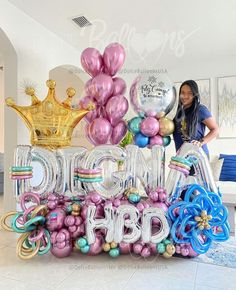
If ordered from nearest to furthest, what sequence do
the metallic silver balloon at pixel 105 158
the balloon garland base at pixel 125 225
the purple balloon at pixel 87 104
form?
the balloon garland base at pixel 125 225
the metallic silver balloon at pixel 105 158
the purple balloon at pixel 87 104

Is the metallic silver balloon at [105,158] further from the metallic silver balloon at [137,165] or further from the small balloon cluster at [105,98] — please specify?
the small balloon cluster at [105,98]

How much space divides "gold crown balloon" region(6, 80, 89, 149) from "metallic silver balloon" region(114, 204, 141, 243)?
664 millimetres

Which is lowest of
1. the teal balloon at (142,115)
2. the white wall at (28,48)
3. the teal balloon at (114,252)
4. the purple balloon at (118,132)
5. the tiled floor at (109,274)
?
the tiled floor at (109,274)

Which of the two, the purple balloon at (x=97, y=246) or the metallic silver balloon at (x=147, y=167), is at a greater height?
the metallic silver balloon at (x=147, y=167)

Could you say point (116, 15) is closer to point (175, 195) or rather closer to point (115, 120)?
point (115, 120)

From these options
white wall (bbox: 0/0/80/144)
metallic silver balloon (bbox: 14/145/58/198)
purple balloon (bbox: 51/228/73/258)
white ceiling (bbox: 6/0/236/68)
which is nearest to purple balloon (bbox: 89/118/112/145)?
metallic silver balloon (bbox: 14/145/58/198)

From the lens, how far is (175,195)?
1.62 meters

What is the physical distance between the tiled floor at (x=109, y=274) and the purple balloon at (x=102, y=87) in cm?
112

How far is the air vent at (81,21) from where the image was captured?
2615 mm

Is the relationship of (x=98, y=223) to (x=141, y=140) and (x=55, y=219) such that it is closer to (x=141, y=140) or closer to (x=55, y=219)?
(x=55, y=219)

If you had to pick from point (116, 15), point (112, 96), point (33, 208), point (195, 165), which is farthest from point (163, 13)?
point (33, 208)

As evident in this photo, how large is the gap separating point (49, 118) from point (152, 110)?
734mm

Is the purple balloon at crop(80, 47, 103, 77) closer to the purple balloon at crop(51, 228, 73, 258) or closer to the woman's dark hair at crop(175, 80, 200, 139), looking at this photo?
the woman's dark hair at crop(175, 80, 200, 139)

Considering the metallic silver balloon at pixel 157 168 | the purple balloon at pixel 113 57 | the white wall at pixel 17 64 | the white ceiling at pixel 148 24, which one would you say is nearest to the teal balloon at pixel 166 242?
the metallic silver balloon at pixel 157 168
